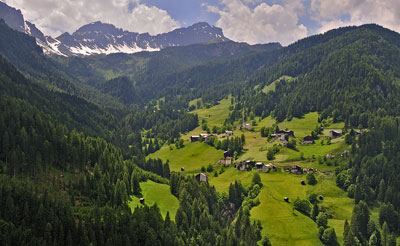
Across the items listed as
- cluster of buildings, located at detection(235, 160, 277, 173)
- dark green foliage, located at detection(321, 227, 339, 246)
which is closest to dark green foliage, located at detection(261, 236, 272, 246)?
dark green foliage, located at detection(321, 227, 339, 246)

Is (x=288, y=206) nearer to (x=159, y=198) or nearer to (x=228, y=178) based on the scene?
(x=159, y=198)

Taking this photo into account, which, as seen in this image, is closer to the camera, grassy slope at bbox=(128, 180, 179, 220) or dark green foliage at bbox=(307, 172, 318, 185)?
grassy slope at bbox=(128, 180, 179, 220)

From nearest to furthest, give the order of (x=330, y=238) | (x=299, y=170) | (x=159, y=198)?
(x=330, y=238) → (x=159, y=198) → (x=299, y=170)

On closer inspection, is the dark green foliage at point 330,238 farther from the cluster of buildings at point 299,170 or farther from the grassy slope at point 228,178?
the cluster of buildings at point 299,170

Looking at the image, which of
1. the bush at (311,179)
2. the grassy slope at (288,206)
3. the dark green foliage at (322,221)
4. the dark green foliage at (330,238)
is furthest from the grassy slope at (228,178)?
the dark green foliage at (330,238)

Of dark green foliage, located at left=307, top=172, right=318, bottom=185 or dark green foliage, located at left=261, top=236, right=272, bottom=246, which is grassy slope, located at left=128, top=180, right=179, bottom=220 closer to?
dark green foliage, located at left=261, top=236, right=272, bottom=246

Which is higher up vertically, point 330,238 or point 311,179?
point 311,179

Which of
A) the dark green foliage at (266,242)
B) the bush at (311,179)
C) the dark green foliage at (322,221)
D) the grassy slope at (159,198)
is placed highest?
the bush at (311,179)

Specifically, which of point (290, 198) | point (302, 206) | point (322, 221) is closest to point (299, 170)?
point (290, 198)

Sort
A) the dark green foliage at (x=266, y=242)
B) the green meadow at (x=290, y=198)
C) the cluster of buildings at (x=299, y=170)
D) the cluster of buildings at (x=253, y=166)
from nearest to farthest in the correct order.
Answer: the dark green foliage at (x=266, y=242) → the green meadow at (x=290, y=198) → the cluster of buildings at (x=299, y=170) → the cluster of buildings at (x=253, y=166)
